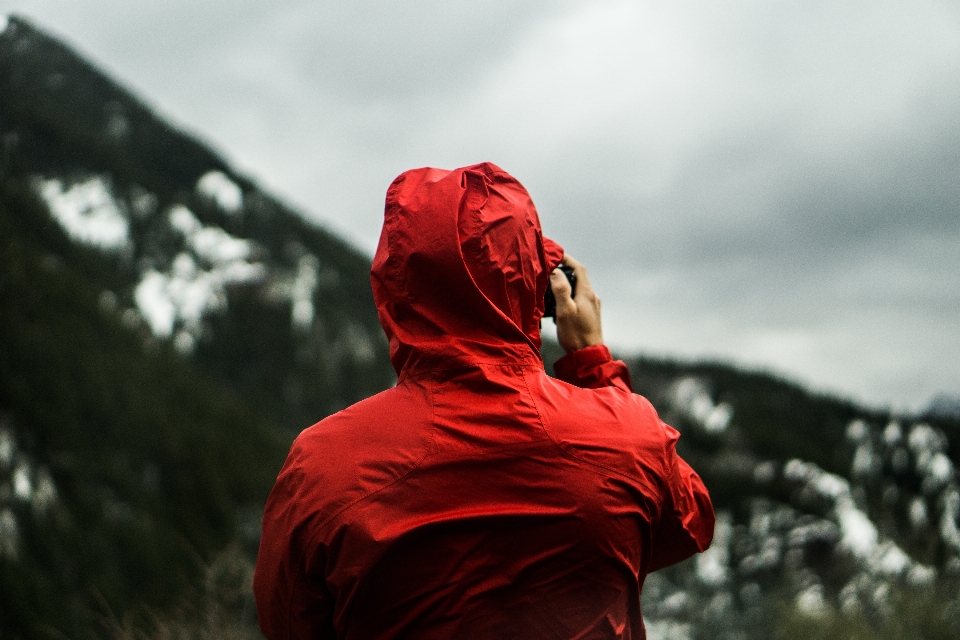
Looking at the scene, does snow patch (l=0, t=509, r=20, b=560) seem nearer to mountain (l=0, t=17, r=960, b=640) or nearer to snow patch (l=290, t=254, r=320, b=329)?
mountain (l=0, t=17, r=960, b=640)

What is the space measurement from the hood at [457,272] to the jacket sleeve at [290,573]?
355 millimetres

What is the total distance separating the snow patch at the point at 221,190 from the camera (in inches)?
1520

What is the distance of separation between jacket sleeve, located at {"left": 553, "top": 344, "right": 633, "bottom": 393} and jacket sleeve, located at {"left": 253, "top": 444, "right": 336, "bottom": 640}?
0.70 m

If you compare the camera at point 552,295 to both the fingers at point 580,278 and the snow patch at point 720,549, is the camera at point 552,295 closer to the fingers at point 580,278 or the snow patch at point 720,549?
the fingers at point 580,278

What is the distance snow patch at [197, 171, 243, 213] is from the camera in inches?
1520

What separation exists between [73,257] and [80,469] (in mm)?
12319

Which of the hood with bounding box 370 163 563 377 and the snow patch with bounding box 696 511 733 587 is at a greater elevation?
the hood with bounding box 370 163 563 377

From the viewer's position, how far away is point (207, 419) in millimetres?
21469

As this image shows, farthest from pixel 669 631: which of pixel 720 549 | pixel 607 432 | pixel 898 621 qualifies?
pixel 720 549

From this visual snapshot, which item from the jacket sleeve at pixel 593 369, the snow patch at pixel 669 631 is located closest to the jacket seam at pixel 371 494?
the jacket sleeve at pixel 593 369

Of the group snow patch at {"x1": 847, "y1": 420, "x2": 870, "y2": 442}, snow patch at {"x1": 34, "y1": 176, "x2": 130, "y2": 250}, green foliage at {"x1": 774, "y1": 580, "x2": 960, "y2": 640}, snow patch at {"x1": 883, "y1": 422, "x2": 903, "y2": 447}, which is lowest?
snow patch at {"x1": 847, "y1": 420, "x2": 870, "y2": 442}

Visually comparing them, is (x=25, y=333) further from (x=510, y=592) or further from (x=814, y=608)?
(x=510, y=592)

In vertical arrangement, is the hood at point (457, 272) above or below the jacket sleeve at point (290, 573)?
above

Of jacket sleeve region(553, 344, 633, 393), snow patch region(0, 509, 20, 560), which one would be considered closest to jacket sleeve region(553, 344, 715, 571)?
jacket sleeve region(553, 344, 633, 393)
